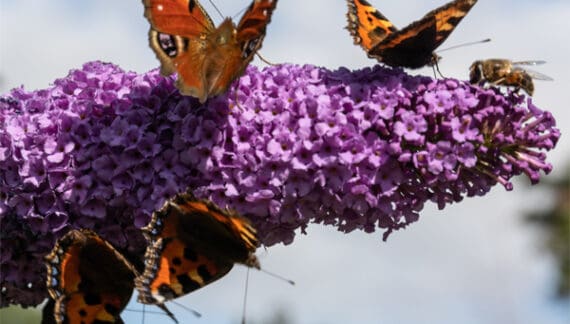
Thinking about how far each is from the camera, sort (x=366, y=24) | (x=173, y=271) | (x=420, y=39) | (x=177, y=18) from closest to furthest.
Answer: (x=173, y=271), (x=177, y=18), (x=420, y=39), (x=366, y=24)

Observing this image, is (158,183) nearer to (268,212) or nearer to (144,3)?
(268,212)

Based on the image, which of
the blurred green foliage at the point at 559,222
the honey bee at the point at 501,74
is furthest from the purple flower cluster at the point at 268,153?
the blurred green foliage at the point at 559,222

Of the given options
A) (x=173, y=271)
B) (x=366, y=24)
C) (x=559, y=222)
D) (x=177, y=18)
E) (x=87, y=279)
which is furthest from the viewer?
(x=559, y=222)

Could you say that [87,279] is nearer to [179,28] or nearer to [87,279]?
[87,279]

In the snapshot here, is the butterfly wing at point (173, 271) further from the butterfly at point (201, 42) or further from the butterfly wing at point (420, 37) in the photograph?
the butterfly wing at point (420, 37)

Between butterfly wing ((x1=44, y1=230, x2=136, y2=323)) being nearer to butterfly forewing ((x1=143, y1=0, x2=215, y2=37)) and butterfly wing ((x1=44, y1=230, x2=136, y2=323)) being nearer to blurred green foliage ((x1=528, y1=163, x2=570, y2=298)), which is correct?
butterfly forewing ((x1=143, y1=0, x2=215, y2=37))

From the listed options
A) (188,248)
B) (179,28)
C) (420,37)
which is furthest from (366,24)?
(188,248)
